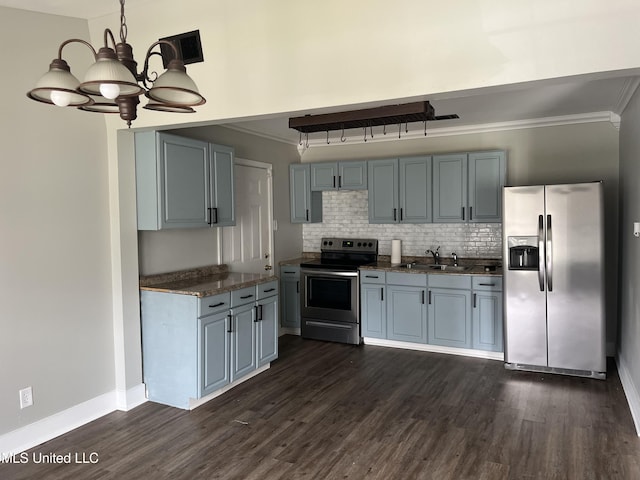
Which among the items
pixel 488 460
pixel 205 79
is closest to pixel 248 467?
pixel 488 460

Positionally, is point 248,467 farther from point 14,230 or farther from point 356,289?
point 356,289

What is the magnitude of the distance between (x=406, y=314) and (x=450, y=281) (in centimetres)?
60

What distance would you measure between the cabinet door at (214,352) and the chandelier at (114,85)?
7.11ft

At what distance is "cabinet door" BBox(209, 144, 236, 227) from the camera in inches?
164

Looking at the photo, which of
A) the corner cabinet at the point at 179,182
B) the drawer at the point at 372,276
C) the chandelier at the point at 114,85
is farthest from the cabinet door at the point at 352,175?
the chandelier at the point at 114,85

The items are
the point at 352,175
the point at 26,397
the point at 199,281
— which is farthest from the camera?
the point at 352,175

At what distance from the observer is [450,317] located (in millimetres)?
4922

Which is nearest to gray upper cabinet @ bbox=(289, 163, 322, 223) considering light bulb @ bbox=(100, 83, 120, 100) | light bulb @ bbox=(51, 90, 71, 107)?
light bulb @ bbox=(51, 90, 71, 107)

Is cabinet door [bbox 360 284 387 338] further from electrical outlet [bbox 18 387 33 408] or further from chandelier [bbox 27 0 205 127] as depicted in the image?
chandelier [bbox 27 0 205 127]

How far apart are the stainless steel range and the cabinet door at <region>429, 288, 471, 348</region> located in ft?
2.73

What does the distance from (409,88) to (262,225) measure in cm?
327

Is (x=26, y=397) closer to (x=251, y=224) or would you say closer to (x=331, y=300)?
(x=251, y=224)

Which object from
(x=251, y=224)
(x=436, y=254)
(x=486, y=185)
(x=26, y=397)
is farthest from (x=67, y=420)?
(x=486, y=185)

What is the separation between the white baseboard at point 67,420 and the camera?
3.00 metres
